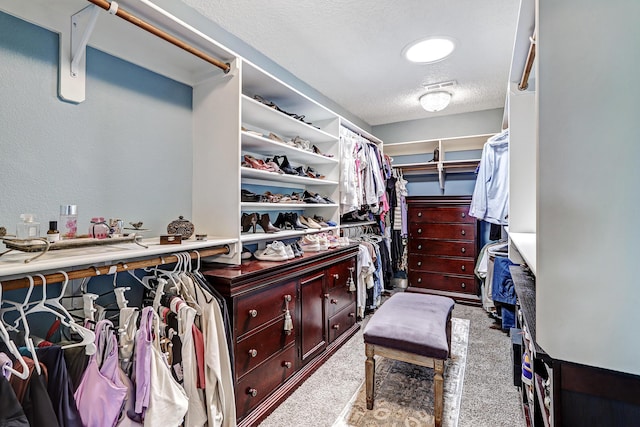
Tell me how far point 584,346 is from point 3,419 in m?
1.51

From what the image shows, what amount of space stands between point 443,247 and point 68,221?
3775mm

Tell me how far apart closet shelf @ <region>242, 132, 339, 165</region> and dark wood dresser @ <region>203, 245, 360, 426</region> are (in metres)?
0.80

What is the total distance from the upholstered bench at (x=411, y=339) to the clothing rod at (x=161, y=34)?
1784 mm

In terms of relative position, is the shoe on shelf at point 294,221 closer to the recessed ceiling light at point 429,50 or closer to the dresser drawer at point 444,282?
the recessed ceiling light at point 429,50

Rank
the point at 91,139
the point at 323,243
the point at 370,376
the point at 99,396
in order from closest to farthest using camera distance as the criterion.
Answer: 1. the point at 99,396
2. the point at 91,139
3. the point at 370,376
4. the point at 323,243

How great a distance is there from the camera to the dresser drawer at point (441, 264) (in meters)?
3.78

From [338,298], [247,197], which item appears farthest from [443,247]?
[247,197]

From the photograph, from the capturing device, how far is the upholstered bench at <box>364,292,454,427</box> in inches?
64.6

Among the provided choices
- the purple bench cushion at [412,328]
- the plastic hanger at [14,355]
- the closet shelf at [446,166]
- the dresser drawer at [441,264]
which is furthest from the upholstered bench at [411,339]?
the closet shelf at [446,166]

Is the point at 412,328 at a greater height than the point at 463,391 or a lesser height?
greater

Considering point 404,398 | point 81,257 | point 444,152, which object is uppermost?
point 444,152

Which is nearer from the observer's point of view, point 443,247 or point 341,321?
point 341,321

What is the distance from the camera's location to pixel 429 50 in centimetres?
242

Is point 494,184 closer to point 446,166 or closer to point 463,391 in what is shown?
point 446,166
